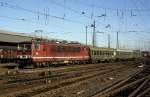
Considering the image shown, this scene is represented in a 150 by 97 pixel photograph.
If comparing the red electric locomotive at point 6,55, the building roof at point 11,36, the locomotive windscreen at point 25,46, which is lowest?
the red electric locomotive at point 6,55

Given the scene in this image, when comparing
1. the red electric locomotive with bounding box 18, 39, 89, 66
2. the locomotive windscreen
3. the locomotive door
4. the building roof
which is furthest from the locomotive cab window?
the building roof

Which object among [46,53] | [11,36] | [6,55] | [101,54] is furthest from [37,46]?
[11,36]

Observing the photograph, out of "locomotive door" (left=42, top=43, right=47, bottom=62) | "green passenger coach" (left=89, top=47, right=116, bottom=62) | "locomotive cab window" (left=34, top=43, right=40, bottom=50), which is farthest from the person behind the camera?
"green passenger coach" (left=89, top=47, right=116, bottom=62)

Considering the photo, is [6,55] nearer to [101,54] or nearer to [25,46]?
[101,54]

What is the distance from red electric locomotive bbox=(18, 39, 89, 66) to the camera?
32.4 metres

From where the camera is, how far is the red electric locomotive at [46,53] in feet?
106

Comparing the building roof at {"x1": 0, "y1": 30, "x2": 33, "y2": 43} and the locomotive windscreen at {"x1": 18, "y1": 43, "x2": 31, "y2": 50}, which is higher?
the building roof at {"x1": 0, "y1": 30, "x2": 33, "y2": 43}

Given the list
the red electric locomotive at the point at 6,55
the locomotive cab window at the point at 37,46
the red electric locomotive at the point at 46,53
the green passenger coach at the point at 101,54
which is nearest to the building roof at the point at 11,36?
the red electric locomotive at the point at 6,55

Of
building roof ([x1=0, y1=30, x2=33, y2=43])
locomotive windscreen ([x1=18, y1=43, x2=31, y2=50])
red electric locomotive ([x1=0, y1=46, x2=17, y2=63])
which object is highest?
building roof ([x1=0, y1=30, x2=33, y2=43])

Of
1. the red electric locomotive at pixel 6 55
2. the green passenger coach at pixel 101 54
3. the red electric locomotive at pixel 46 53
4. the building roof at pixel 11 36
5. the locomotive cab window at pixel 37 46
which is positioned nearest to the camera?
the red electric locomotive at pixel 46 53

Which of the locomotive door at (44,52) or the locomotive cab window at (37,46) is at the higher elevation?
the locomotive cab window at (37,46)

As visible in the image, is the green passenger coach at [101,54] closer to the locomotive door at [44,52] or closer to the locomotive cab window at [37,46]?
the locomotive door at [44,52]

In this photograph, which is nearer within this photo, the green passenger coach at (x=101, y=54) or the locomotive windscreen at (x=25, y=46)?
the locomotive windscreen at (x=25, y=46)

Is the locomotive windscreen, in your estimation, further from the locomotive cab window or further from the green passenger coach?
the green passenger coach
